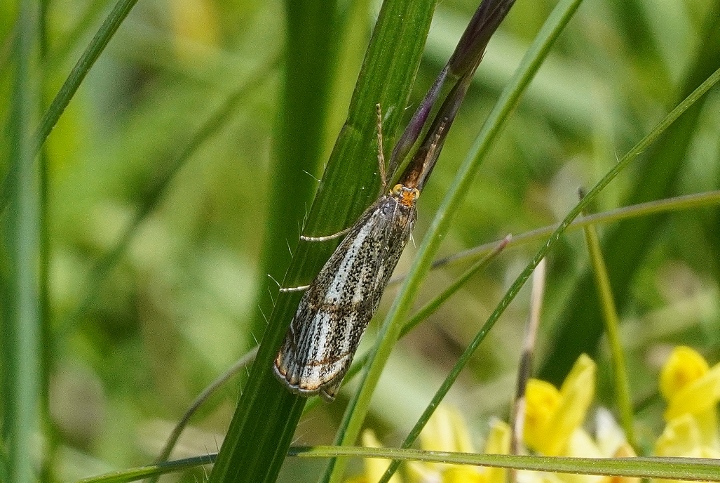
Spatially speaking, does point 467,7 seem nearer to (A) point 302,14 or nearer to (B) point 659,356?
(B) point 659,356

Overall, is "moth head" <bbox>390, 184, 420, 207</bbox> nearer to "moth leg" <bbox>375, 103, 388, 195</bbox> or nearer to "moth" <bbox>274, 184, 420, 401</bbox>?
"moth" <bbox>274, 184, 420, 401</bbox>

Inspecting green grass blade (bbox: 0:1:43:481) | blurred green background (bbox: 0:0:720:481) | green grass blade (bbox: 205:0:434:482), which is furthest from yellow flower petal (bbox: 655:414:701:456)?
blurred green background (bbox: 0:0:720:481)

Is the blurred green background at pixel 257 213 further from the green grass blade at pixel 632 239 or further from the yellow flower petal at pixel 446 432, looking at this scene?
the yellow flower petal at pixel 446 432

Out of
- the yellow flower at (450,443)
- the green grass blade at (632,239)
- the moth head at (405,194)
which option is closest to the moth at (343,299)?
the moth head at (405,194)

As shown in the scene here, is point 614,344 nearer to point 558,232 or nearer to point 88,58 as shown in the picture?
point 558,232

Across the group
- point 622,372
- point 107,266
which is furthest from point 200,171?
point 622,372
